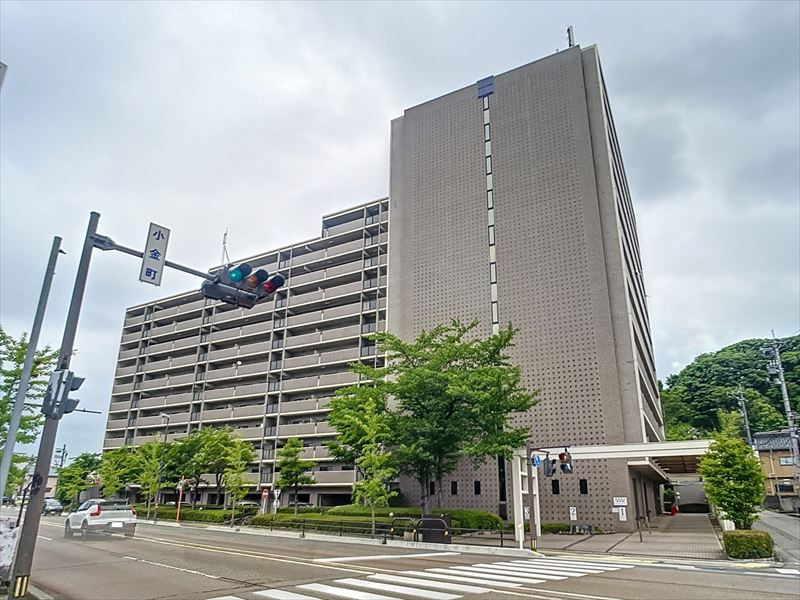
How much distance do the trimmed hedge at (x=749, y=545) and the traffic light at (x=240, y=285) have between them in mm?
19233

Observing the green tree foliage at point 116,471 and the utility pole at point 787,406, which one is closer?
the utility pole at point 787,406

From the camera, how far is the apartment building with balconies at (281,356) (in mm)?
48656

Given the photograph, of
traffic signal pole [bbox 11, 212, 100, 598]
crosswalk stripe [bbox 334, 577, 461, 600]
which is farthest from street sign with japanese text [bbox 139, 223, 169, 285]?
crosswalk stripe [bbox 334, 577, 461, 600]

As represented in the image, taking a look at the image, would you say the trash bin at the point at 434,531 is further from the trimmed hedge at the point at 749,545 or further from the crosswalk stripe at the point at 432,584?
the crosswalk stripe at the point at 432,584

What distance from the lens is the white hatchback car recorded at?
23922 millimetres

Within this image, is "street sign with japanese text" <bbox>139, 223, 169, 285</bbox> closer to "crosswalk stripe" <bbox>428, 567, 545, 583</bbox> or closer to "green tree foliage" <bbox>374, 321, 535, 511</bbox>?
"crosswalk stripe" <bbox>428, 567, 545, 583</bbox>

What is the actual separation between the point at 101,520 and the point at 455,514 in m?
17.8

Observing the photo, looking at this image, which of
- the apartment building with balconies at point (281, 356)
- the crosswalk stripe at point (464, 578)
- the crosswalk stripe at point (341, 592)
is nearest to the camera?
the crosswalk stripe at point (341, 592)

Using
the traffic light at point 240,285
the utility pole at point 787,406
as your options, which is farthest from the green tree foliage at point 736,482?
the traffic light at point 240,285

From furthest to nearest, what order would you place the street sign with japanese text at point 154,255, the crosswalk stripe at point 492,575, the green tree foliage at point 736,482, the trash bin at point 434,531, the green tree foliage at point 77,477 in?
the green tree foliage at point 77,477 < the trash bin at point 434,531 < the green tree foliage at point 736,482 < the crosswalk stripe at point 492,575 < the street sign with japanese text at point 154,255

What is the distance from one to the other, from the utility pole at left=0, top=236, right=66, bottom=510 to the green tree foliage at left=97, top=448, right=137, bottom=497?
50528 millimetres

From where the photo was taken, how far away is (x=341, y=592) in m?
10.4

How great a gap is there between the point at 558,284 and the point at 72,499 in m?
62.4

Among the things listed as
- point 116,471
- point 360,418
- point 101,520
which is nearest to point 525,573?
point 360,418
